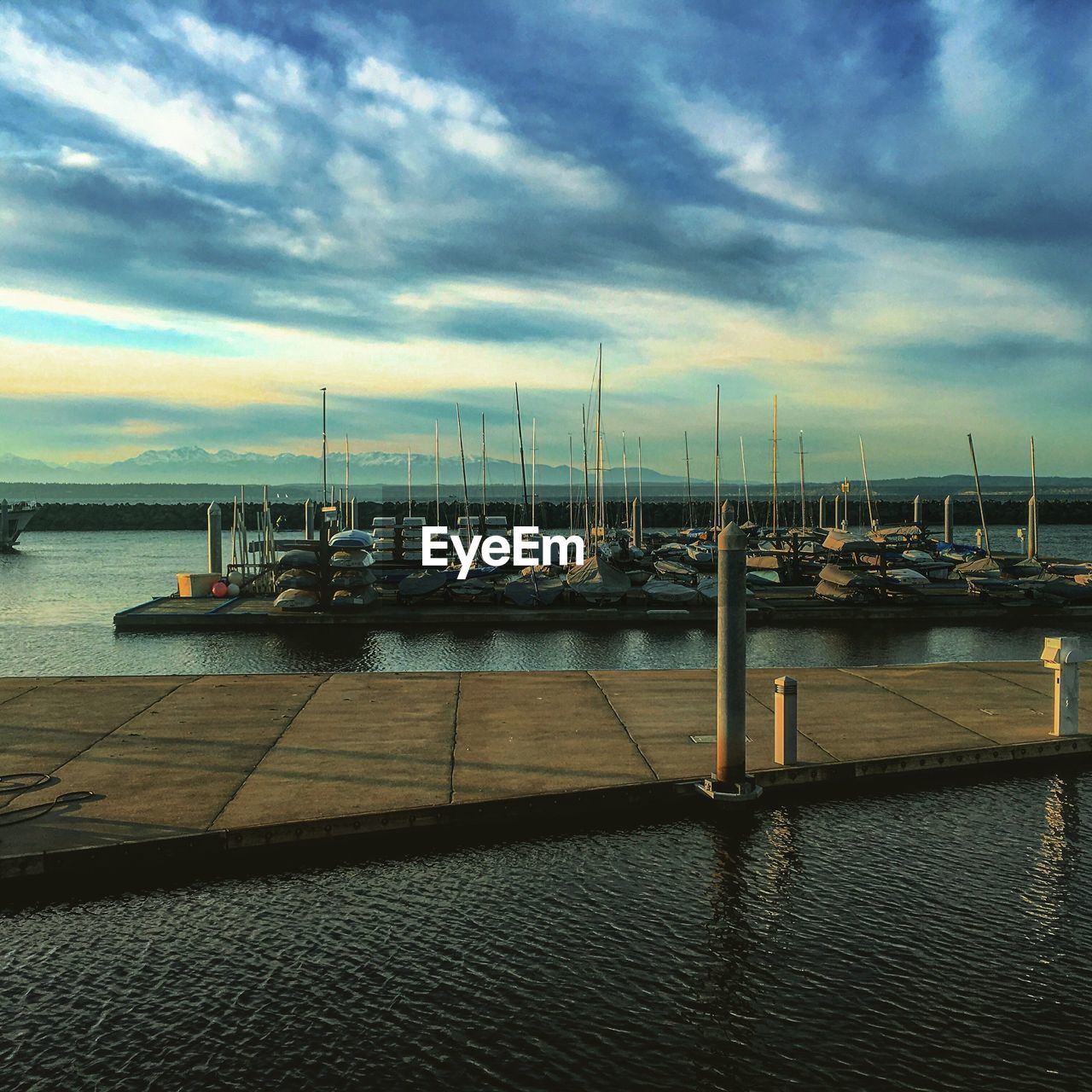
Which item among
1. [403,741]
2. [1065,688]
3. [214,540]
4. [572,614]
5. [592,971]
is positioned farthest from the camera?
[214,540]

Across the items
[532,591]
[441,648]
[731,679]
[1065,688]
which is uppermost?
[731,679]

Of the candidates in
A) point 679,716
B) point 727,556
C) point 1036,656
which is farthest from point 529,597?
point 727,556

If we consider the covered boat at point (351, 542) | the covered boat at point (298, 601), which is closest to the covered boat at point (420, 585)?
the covered boat at point (351, 542)

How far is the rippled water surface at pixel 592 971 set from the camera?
6848 millimetres

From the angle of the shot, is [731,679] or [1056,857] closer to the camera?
[1056,857]

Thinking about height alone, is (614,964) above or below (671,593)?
below

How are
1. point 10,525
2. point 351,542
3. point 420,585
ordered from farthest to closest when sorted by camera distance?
point 10,525 → point 351,542 → point 420,585

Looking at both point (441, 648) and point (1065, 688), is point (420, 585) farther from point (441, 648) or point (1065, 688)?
point (1065, 688)

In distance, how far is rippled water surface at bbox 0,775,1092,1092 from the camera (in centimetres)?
685

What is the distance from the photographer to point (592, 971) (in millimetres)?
8070

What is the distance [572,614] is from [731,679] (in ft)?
78.4

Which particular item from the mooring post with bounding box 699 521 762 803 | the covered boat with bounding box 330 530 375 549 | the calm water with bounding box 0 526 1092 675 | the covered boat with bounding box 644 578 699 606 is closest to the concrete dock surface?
the mooring post with bounding box 699 521 762 803

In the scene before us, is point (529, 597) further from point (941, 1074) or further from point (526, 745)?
point (941, 1074)

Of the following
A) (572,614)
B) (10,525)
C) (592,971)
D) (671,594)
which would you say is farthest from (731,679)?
(10,525)
